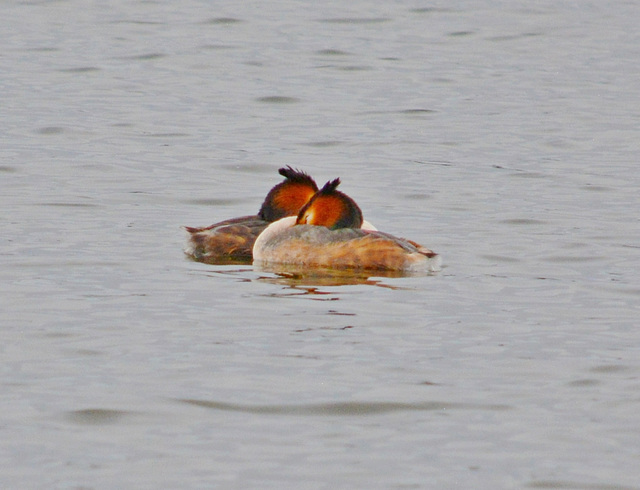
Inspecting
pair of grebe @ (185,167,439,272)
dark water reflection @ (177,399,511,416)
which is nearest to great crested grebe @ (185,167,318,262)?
pair of grebe @ (185,167,439,272)

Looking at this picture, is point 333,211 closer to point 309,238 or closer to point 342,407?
point 309,238

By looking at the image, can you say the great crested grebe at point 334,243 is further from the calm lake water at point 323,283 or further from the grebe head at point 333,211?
the calm lake water at point 323,283

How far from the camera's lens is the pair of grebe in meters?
10.2

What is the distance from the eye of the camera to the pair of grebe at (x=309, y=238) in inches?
401

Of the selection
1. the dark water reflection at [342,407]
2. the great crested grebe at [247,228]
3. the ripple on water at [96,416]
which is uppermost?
the great crested grebe at [247,228]

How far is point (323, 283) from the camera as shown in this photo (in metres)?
9.83

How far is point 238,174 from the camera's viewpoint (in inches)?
610

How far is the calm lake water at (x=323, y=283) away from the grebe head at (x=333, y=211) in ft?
2.45

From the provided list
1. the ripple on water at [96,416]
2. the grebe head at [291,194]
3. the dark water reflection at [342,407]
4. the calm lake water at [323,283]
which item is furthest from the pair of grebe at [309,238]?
the ripple on water at [96,416]

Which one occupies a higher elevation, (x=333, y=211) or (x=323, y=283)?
(x=333, y=211)

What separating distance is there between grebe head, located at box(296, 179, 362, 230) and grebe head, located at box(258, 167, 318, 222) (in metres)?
0.53

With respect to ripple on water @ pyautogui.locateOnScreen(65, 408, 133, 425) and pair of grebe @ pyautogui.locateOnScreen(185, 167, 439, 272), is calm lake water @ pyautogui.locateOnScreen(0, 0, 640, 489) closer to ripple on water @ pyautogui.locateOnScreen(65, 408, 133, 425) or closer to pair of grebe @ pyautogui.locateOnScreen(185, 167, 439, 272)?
ripple on water @ pyautogui.locateOnScreen(65, 408, 133, 425)

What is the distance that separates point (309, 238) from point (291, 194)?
826mm

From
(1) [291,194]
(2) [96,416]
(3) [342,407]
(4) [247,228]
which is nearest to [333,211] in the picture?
(1) [291,194]
